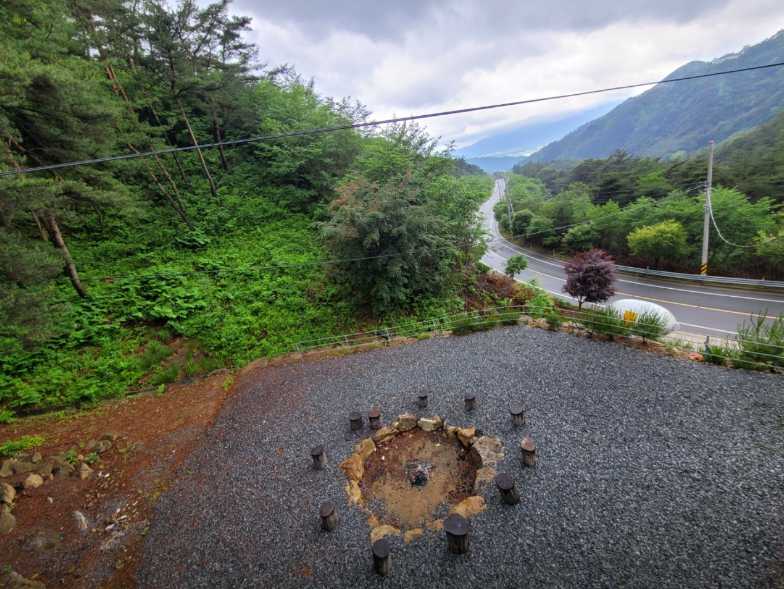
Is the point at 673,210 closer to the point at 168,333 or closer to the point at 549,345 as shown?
the point at 549,345

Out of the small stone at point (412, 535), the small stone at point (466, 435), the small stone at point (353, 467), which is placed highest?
the small stone at point (466, 435)

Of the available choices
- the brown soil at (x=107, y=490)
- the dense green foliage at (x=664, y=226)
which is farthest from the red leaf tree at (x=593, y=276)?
the brown soil at (x=107, y=490)

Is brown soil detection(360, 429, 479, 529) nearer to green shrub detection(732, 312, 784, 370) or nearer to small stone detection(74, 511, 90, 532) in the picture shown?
small stone detection(74, 511, 90, 532)

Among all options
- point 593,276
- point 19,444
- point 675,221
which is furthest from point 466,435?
point 675,221

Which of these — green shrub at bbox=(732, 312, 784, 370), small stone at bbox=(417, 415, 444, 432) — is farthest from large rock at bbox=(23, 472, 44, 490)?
green shrub at bbox=(732, 312, 784, 370)

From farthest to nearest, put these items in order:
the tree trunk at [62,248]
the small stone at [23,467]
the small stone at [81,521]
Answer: the tree trunk at [62,248] < the small stone at [23,467] < the small stone at [81,521]

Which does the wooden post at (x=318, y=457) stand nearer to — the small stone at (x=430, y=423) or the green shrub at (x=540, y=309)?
the small stone at (x=430, y=423)

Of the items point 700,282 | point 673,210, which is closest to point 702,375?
point 700,282

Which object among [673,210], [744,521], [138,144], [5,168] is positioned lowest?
[744,521]
